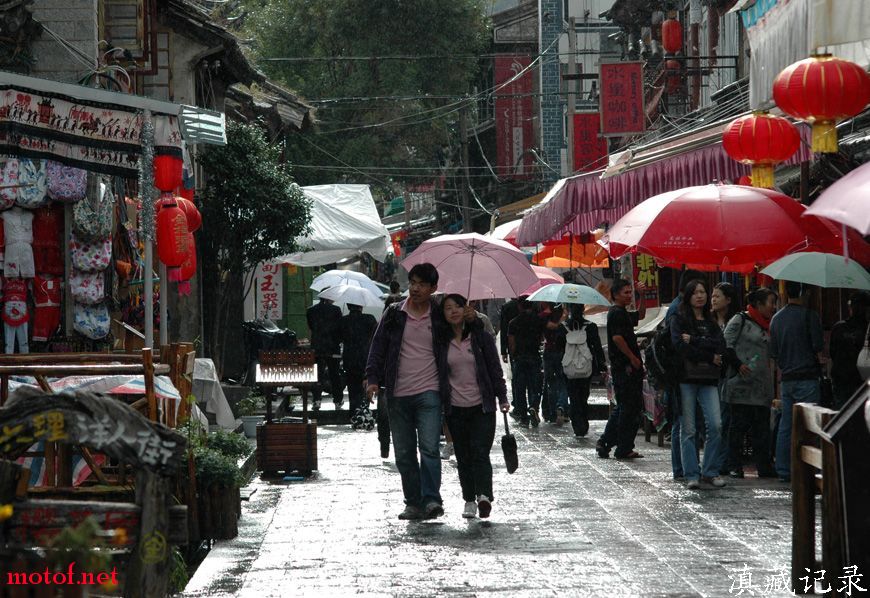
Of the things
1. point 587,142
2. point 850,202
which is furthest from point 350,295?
point 587,142

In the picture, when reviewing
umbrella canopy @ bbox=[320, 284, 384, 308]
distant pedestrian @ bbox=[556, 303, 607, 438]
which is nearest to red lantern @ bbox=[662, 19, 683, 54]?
umbrella canopy @ bbox=[320, 284, 384, 308]

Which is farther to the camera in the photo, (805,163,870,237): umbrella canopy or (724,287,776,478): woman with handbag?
(724,287,776,478): woman with handbag

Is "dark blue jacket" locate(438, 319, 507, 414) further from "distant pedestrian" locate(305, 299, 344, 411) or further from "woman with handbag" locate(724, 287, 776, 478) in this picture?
"distant pedestrian" locate(305, 299, 344, 411)

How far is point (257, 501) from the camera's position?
39.2 feet

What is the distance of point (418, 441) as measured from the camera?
1042cm

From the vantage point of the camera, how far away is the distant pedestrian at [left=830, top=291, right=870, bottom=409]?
11.4 metres

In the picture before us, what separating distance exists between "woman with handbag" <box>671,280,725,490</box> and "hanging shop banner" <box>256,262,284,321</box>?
1783 centimetres

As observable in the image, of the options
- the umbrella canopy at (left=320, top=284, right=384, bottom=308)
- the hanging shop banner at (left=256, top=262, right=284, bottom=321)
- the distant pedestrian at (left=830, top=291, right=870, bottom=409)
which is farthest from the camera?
the hanging shop banner at (left=256, top=262, right=284, bottom=321)

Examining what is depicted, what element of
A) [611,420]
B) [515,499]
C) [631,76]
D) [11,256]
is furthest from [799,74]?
[631,76]

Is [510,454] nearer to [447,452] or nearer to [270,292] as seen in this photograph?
[447,452]

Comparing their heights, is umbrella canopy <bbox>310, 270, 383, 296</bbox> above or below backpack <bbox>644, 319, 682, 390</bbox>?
above

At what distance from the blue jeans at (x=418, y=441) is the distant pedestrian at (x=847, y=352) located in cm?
378

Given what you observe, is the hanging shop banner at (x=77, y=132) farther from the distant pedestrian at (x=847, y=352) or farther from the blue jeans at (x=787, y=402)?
the distant pedestrian at (x=847, y=352)

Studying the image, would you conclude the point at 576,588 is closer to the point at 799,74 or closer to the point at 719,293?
the point at 799,74
